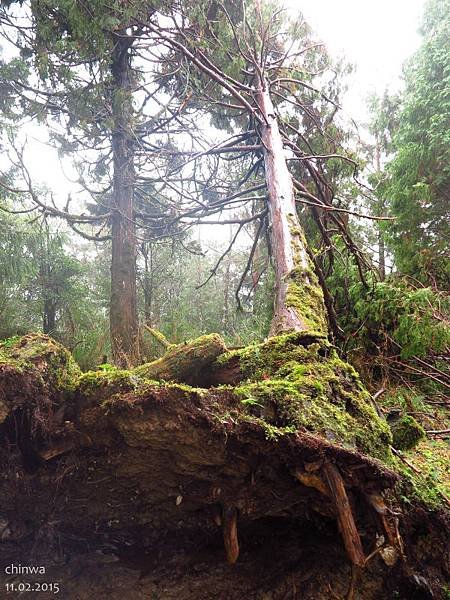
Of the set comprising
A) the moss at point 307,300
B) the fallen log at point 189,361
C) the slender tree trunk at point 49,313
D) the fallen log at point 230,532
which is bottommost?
the fallen log at point 230,532

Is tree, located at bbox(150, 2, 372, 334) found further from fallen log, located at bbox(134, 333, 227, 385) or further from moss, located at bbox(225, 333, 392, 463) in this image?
fallen log, located at bbox(134, 333, 227, 385)

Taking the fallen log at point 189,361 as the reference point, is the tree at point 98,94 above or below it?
above

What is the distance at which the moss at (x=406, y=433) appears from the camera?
3.06 metres

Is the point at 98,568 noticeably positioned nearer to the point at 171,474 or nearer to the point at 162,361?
the point at 171,474

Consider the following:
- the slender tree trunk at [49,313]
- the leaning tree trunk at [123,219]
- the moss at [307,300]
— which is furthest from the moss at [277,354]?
the slender tree trunk at [49,313]

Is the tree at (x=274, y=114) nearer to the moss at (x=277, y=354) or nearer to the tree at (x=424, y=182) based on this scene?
the moss at (x=277, y=354)

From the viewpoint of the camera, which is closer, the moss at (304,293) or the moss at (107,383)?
the moss at (107,383)

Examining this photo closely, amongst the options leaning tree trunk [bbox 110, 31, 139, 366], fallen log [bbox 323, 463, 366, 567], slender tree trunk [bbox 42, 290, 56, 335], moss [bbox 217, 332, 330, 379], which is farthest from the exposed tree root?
slender tree trunk [bbox 42, 290, 56, 335]

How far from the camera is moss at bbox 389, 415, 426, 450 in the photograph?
3.06 m

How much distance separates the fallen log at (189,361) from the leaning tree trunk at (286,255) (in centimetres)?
95

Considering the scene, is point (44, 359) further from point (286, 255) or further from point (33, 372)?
point (286, 255)

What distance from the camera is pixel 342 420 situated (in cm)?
235

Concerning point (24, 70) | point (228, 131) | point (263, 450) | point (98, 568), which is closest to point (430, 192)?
point (228, 131)

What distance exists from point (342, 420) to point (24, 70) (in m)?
9.02
